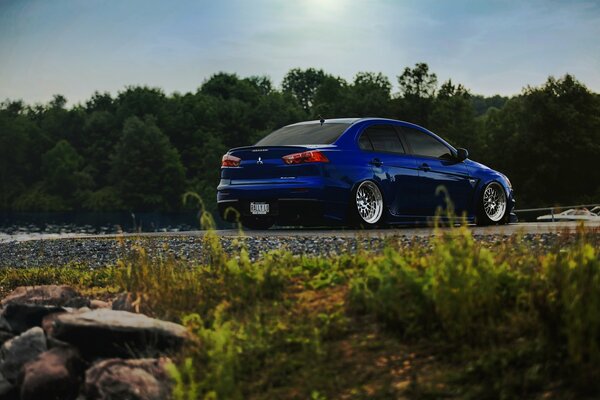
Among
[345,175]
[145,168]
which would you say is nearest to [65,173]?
[145,168]

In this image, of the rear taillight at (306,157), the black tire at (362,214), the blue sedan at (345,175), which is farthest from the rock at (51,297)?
the black tire at (362,214)

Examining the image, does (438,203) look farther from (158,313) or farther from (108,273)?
(158,313)

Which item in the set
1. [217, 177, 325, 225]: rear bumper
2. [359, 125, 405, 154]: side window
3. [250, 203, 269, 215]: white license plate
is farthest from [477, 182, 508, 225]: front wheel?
[250, 203, 269, 215]: white license plate

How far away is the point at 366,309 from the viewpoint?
6.78 meters

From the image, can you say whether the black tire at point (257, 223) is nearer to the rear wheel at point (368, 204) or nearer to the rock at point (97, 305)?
the rear wheel at point (368, 204)

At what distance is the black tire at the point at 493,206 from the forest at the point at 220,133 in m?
54.1

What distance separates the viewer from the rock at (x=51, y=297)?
29.9ft

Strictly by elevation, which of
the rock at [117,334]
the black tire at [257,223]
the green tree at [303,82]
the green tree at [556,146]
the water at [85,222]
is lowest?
the water at [85,222]

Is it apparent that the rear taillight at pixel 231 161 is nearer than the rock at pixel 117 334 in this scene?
No

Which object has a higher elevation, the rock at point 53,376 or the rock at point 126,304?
the rock at point 126,304

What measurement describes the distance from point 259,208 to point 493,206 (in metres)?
4.63

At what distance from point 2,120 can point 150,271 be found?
4939 inches

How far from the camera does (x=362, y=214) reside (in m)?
14.0

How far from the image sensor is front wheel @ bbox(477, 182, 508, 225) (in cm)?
1597
